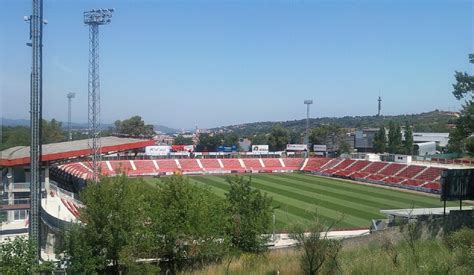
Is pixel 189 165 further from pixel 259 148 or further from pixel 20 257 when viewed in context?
pixel 20 257

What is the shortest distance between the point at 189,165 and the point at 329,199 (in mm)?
30435

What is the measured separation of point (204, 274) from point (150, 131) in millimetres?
110469

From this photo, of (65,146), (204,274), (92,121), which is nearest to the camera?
(204,274)

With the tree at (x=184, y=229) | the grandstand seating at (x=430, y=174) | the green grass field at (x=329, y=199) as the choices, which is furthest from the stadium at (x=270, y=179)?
the tree at (x=184, y=229)

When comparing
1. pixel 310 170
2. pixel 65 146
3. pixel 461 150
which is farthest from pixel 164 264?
pixel 310 170

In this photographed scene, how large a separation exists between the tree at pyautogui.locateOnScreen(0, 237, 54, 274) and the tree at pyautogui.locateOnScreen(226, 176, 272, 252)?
29.0 feet

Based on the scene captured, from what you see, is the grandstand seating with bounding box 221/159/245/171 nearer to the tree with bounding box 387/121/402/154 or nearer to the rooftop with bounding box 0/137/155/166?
the rooftop with bounding box 0/137/155/166

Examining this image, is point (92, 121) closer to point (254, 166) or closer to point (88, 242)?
point (88, 242)

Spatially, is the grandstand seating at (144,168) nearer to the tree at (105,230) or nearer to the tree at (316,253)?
the tree at (105,230)

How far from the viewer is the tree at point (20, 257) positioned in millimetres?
12367

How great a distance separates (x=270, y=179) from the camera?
2418 inches

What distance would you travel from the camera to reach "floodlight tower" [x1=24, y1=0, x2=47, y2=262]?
15008mm

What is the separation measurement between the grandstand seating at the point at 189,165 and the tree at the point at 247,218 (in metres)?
47.3

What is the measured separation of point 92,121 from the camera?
3653 centimetres
